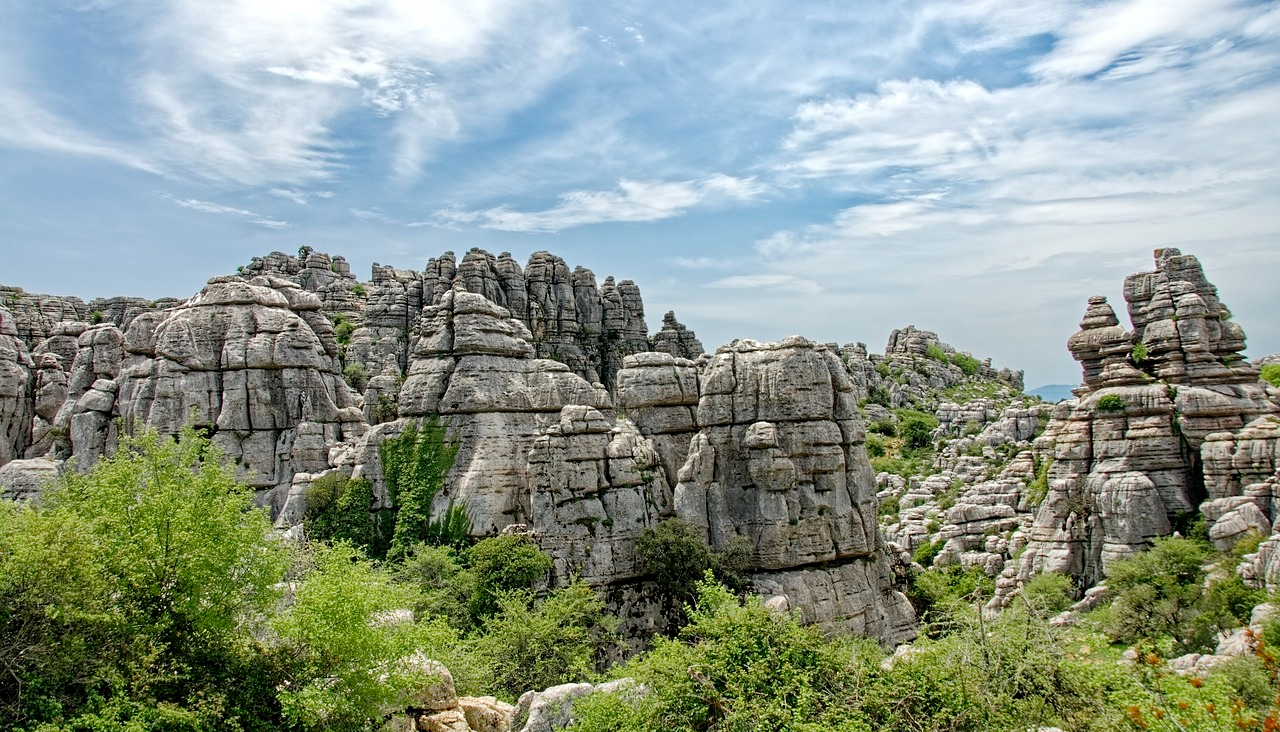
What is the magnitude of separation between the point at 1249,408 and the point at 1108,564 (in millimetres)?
9475

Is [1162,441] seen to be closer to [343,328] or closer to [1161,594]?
[1161,594]

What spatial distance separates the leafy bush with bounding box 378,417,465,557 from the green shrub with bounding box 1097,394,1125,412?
1157 inches

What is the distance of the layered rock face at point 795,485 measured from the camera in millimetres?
31719

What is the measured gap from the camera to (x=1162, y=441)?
3278 cm

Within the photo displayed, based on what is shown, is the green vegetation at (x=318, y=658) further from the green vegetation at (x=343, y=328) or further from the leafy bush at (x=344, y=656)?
the green vegetation at (x=343, y=328)

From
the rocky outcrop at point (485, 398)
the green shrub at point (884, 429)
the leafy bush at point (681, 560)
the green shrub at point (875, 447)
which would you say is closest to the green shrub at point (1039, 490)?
the leafy bush at point (681, 560)

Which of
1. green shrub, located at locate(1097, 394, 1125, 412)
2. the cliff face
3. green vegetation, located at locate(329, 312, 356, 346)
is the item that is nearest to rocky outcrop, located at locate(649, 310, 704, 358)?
green vegetation, located at locate(329, 312, 356, 346)

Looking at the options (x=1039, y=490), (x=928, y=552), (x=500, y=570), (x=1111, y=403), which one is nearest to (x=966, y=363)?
(x=928, y=552)

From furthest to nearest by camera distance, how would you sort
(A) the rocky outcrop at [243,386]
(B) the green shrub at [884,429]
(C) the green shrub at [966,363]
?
(C) the green shrub at [966,363] → (B) the green shrub at [884,429] → (A) the rocky outcrop at [243,386]

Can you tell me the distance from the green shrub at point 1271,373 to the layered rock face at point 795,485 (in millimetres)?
33325

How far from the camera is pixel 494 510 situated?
3369 centimetres

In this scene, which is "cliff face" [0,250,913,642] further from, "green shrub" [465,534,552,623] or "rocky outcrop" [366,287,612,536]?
"green shrub" [465,534,552,623]

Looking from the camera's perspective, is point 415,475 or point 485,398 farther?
point 485,398

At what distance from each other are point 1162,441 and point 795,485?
52.4 feet
